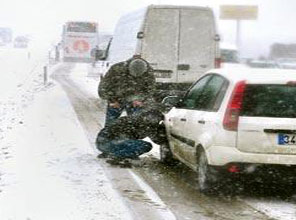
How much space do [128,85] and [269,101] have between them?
358 centimetres

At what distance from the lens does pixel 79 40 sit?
151ft

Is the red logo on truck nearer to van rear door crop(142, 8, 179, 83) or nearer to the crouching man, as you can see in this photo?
van rear door crop(142, 8, 179, 83)

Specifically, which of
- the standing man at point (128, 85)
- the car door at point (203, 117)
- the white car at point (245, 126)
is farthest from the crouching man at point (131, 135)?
the white car at point (245, 126)

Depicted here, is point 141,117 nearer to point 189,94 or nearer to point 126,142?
point 126,142

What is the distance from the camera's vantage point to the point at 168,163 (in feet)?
32.9

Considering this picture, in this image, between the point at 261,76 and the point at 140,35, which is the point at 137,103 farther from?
the point at 140,35

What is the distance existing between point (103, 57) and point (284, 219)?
14416mm

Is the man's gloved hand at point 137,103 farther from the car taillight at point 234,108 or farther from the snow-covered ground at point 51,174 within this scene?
the car taillight at point 234,108

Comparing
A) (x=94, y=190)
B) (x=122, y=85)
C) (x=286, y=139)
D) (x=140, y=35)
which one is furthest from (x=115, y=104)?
(x=140, y=35)

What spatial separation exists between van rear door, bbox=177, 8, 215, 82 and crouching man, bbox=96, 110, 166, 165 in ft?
20.1

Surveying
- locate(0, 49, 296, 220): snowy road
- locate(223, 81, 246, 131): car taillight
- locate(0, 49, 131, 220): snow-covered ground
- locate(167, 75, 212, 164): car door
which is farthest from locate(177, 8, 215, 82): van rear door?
locate(223, 81, 246, 131): car taillight

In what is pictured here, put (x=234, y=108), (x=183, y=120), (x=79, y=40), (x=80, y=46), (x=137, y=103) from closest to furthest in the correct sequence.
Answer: (x=234, y=108)
(x=183, y=120)
(x=137, y=103)
(x=79, y=40)
(x=80, y=46)

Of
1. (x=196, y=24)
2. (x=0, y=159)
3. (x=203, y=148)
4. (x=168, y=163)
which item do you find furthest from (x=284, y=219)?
(x=196, y=24)

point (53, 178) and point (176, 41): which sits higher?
point (176, 41)
